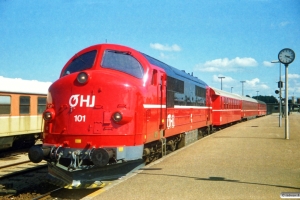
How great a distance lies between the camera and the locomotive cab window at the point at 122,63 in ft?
28.2

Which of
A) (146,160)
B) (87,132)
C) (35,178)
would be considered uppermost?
(87,132)

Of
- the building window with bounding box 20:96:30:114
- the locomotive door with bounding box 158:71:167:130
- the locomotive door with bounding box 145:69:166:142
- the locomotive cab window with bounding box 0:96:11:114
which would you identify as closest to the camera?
the locomotive door with bounding box 145:69:166:142

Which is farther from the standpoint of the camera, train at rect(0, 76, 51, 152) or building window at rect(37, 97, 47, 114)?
building window at rect(37, 97, 47, 114)

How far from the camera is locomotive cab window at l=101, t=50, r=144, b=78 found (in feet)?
28.2

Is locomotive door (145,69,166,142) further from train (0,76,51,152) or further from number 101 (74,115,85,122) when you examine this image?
train (0,76,51,152)

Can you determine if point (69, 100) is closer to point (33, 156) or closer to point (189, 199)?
point (33, 156)

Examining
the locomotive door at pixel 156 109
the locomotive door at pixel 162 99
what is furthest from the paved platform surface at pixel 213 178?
the locomotive door at pixel 162 99

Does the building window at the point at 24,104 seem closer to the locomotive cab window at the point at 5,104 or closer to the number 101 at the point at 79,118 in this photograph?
the locomotive cab window at the point at 5,104

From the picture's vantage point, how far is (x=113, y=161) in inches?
299

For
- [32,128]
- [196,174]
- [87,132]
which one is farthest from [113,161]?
[32,128]

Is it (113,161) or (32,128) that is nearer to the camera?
(113,161)

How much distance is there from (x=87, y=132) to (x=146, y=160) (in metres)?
3.00

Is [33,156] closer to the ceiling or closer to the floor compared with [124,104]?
closer to the floor

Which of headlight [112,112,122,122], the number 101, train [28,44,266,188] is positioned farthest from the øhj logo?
headlight [112,112,122,122]
